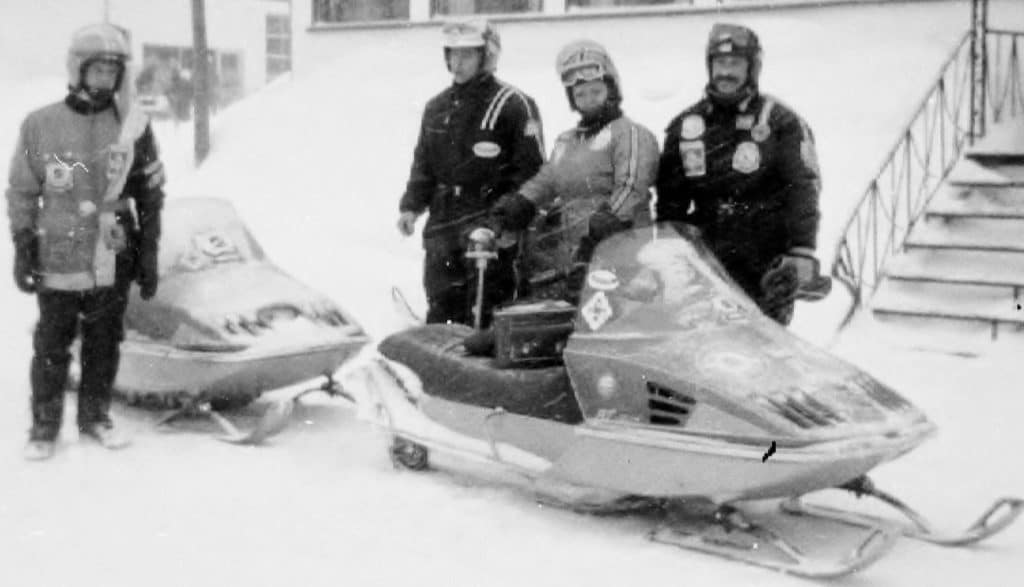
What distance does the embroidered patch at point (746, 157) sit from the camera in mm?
4809

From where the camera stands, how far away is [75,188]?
17.7 feet

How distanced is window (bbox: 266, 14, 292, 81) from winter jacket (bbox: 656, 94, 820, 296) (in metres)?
27.4

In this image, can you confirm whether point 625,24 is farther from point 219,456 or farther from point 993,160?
point 219,456

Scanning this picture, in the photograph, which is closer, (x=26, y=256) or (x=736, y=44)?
(x=736, y=44)

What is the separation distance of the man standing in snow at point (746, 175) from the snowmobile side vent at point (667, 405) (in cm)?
73

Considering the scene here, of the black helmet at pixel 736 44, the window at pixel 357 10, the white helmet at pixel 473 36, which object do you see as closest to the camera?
the black helmet at pixel 736 44

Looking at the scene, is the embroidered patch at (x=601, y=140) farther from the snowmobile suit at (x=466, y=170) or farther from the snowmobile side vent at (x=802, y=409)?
the snowmobile side vent at (x=802, y=409)

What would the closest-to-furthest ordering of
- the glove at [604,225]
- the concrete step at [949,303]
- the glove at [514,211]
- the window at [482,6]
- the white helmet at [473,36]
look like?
1. the glove at [604,225]
2. the glove at [514,211]
3. the white helmet at [473,36]
4. the concrete step at [949,303]
5. the window at [482,6]

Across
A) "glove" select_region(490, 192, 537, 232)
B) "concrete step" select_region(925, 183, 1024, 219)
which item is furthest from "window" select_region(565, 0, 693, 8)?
"glove" select_region(490, 192, 537, 232)

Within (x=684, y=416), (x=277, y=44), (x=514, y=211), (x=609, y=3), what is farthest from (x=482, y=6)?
(x=277, y=44)

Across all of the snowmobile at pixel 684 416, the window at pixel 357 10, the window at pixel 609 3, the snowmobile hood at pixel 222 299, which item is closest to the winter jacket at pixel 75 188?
the snowmobile hood at pixel 222 299

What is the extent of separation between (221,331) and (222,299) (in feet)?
0.83

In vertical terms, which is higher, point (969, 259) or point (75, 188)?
point (75, 188)

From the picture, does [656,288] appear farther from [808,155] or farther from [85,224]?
[85,224]
